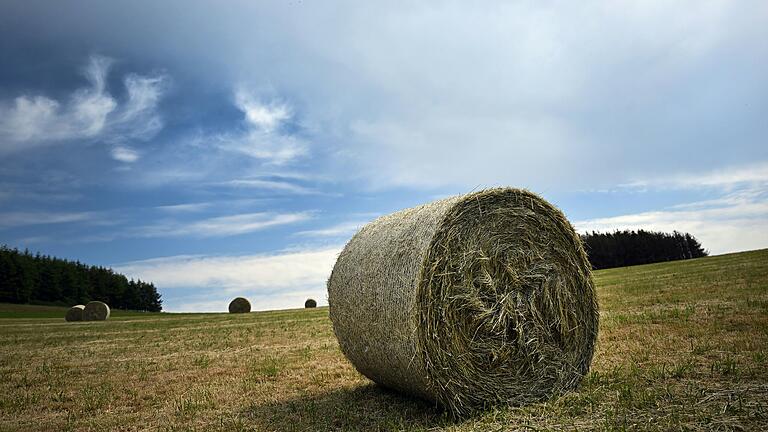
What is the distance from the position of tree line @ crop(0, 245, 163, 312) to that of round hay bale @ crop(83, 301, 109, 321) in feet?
121

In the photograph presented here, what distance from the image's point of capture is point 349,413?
19.5ft

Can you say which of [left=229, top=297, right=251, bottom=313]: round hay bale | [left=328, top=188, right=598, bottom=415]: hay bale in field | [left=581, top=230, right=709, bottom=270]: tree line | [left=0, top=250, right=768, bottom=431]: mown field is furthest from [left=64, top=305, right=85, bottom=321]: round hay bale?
[left=581, top=230, right=709, bottom=270]: tree line

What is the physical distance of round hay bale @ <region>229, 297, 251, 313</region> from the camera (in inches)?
1508

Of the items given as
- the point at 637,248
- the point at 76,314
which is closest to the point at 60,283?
the point at 76,314

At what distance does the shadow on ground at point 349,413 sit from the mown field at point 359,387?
0.05 ft

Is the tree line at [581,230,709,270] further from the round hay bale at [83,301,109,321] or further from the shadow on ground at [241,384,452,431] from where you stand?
the shadow on ground at [241,384,452,431]

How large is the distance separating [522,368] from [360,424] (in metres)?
1.96

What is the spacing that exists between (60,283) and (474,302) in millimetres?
72738

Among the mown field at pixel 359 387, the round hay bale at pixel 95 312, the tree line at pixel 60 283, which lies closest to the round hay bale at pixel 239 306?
the round hay bale at pixel 95 312

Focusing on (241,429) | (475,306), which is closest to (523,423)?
(475,306)

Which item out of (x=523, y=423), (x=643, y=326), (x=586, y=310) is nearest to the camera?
(x=523, y=423)

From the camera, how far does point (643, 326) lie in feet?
32.9

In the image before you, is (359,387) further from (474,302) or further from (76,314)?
(76,314)

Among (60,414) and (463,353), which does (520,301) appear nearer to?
(463,353)
